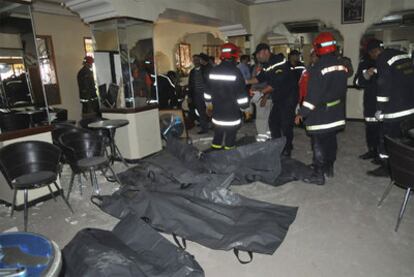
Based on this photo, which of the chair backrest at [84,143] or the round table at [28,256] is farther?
the chair backrest at [84,143]

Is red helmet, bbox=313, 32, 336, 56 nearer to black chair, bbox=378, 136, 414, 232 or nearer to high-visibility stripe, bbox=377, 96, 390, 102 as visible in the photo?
high-visibility stripe, bbox=377, 96, 390, 102

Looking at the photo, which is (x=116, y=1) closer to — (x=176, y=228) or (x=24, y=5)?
(x=24, y=5)

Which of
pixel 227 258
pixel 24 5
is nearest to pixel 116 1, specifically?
pixel 24 5

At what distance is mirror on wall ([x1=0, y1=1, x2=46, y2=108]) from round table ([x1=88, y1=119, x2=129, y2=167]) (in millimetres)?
717

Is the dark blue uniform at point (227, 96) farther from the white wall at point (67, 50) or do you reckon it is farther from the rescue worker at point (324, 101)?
the white wall at point (67, 50)

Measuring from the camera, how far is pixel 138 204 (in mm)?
2801

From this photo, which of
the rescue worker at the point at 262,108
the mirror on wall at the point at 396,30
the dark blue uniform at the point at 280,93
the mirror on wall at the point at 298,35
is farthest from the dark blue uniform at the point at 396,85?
the mirror on wall at the point at 298,35

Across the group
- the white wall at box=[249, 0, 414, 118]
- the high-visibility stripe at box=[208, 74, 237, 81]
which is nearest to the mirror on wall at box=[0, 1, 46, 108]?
the high-visibility stripe at box=[208, 74, 237, 81]

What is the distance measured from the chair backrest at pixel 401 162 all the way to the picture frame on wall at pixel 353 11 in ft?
17.9

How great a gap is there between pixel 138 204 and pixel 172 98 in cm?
414

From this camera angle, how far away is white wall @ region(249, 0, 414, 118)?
6.54 m

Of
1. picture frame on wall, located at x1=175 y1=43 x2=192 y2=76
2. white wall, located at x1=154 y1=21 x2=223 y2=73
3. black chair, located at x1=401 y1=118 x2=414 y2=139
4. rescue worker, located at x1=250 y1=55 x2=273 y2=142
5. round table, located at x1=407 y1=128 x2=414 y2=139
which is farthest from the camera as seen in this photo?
picture frame on wall, located at x1=175 y1=43 x2=192 y2=76

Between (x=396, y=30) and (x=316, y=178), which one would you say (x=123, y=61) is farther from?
(x=396, y=30)

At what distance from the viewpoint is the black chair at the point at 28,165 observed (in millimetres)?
2789
